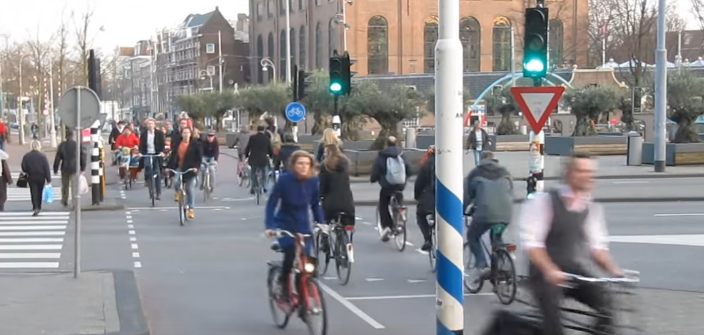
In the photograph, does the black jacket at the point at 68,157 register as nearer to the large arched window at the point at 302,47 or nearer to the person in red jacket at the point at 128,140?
the person in red jacket at the point at 128,140

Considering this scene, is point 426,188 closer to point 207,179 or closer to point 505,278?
point 505,278

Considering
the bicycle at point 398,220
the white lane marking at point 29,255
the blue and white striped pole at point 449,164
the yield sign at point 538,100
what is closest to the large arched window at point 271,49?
the white lane marking at point 29,255

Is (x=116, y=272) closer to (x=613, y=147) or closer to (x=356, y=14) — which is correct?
(x=613, y=147)

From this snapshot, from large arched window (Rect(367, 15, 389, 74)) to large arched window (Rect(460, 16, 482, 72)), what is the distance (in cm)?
720

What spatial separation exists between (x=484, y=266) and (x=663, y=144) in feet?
69.4

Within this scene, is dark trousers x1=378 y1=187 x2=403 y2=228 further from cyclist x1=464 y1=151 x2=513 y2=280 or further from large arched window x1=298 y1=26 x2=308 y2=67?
large arched window x1=298 y1=26 x2=308 y2=67

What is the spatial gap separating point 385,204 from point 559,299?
8.31 metres

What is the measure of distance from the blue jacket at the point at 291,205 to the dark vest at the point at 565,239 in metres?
2.96

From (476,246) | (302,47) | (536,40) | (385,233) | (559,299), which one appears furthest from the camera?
(302,47)

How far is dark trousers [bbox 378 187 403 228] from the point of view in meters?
14.6

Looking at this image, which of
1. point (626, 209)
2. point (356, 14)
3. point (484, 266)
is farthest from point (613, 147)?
point (356, 14)

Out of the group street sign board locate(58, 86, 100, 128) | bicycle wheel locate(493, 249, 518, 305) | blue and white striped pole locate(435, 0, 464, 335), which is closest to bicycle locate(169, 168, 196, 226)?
street sign board locate(58, 86, 100, 128)

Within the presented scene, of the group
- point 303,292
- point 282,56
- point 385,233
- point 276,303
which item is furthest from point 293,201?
point 282,56

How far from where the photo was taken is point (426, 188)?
13.2 m
